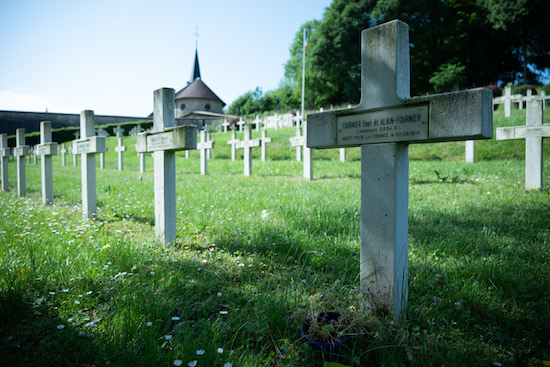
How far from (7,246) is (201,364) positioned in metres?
2.88

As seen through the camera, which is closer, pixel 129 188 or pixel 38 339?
Result: pixel 38 339

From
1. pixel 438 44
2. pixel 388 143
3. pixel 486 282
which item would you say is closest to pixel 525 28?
pixel 438 44

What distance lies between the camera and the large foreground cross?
221cm

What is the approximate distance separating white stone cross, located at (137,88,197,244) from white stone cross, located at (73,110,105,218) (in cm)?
180

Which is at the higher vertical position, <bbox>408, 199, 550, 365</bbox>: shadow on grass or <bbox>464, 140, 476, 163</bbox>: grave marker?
<bbox>464, 140, 476, 163</bbox>: grave marker

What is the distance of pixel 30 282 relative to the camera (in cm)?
264

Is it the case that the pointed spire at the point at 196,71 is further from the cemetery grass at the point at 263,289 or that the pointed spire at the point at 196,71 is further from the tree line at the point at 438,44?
the cemetery grass at the point at 263,289

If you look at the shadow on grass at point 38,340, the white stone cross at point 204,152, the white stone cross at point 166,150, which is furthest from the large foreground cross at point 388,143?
the white stone cross at point 204,152

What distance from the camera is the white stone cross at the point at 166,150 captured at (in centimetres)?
394

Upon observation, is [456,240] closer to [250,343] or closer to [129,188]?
[250,343]

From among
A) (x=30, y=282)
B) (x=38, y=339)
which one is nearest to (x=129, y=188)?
(x=30, y=282)

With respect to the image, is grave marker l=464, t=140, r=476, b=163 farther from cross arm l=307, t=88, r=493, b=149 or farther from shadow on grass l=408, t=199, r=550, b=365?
cross arm l=307, t=88, r=493, b=149

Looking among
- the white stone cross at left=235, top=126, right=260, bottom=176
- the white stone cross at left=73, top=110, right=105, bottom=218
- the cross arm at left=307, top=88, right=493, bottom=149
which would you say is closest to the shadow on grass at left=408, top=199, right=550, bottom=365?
the cross arm at left=307, top=88, right=493, bottom=149

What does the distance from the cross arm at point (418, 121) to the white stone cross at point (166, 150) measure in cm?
186
